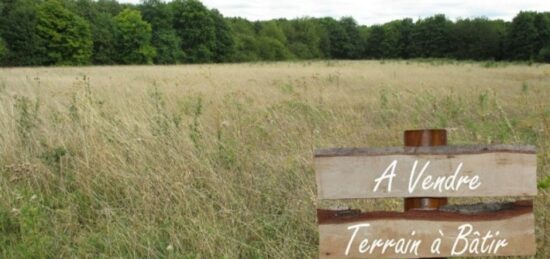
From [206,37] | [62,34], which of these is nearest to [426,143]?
[62,34]

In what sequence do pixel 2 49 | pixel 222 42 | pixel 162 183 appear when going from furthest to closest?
pixel 222 42 → pixel 2 49 → pixel 162 183

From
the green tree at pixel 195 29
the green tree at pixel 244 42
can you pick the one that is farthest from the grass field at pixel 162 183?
the green tree at pixel 244 42

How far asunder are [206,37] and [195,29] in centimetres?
152

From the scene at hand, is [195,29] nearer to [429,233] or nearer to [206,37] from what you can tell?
[206,37]

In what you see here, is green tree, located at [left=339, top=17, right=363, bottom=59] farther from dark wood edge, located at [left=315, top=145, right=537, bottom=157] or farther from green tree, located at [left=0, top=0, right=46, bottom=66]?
dark wood edge, located at [left=315, top=145, right=537, bottom=157]

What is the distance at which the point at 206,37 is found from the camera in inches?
2269

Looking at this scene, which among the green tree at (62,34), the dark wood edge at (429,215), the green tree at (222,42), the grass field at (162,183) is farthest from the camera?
the green tree at (222,42)

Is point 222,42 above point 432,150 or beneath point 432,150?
above

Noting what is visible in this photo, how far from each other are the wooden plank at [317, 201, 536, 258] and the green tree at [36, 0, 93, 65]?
49087 millimetres

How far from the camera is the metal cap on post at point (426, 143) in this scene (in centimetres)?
189

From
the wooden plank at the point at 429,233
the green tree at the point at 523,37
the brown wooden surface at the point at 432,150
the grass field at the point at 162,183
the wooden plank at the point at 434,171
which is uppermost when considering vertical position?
the green tree at the point at 523,37

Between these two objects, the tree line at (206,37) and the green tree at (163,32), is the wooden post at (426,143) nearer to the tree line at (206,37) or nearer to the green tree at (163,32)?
the tree line at (206,37)

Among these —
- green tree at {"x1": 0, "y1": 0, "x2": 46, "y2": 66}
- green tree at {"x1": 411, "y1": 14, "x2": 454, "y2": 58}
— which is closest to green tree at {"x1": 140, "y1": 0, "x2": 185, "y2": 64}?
green tree at {"x1": 0, "y1": 0, "x2": 46, "y2": 66}

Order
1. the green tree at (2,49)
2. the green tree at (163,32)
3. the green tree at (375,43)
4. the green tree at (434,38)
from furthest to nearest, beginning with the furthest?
the green tree at (375,43) → the green tree at (434,38) → the green tree at (163,32) → the green tree at (2,49)
